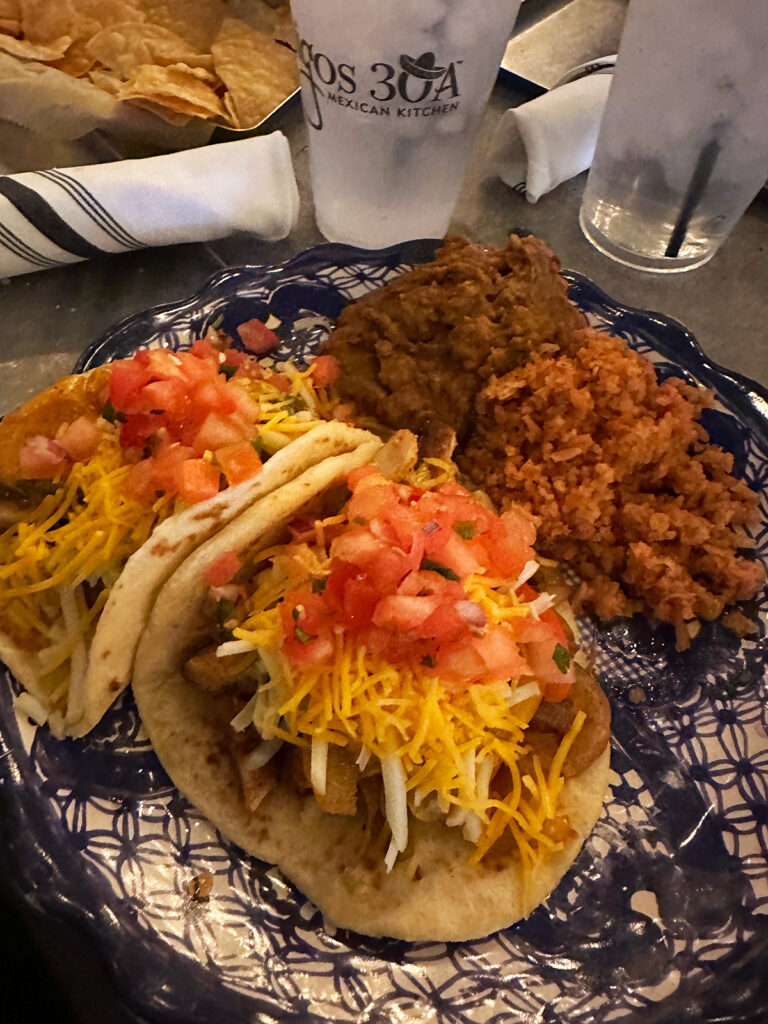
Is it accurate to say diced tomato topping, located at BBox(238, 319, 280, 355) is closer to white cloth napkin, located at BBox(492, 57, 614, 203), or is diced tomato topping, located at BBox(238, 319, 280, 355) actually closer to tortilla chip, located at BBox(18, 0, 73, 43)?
white cloth napkin, located at BBox(492, 57, 614, 203)

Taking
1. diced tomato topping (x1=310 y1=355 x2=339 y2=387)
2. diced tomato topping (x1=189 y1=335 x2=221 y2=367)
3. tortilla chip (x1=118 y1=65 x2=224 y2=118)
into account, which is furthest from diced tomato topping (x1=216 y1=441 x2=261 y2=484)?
tortilla chip (x1=118 y1=65 x2=224 y2=118)

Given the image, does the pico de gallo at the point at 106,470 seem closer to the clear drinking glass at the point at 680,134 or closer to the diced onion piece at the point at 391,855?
the diced onion piece at the point at 391,855

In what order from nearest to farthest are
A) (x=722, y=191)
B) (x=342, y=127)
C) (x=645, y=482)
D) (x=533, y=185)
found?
(x=645, y=482) → (x=342, y=127) → (x=722, y=191) → (x=533, y=185)

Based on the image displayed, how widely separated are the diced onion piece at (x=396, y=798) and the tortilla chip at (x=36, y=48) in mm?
2573

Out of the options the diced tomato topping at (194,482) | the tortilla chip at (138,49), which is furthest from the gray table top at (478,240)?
the diced tomato topping at (194,482)

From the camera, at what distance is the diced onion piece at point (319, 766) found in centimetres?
157

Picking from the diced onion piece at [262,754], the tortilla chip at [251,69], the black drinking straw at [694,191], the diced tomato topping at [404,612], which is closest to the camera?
the diced tomato topping at [404,612]

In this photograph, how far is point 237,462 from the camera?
1.71 meters

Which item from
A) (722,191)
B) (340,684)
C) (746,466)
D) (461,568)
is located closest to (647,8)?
(722,191)

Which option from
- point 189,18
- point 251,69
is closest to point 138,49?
point 189,18

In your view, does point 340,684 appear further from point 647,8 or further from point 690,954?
point 647,8

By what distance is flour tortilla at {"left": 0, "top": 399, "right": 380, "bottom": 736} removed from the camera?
1.64 meters

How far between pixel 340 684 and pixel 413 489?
49 cm

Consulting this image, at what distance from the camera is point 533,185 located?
9.42 ft
